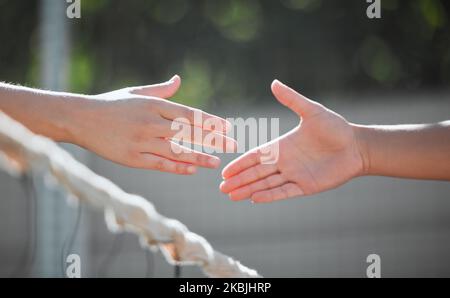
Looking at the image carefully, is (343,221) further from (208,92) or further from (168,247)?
(168,247)

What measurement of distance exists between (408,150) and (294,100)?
1.22ft

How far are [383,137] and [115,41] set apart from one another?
421 cm

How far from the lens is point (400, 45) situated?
584 cm

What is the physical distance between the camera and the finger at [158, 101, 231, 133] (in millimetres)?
1859

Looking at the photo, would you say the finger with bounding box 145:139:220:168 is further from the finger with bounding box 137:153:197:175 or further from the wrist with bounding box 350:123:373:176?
the wrist with bounding box 350:123:373:176

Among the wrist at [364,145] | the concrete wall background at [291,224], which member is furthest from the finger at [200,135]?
the concrete wall background at [291,224]

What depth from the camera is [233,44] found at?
587 centimetres

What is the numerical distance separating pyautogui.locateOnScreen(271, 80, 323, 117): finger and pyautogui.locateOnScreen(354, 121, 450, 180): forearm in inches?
6.5

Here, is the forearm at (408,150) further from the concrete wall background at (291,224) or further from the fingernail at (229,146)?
the concrete wall background at (291,224)

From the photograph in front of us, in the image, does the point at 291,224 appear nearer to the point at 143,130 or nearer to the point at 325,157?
the point at 325,157

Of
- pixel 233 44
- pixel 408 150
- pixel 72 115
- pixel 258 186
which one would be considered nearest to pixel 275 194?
pixel 258 186

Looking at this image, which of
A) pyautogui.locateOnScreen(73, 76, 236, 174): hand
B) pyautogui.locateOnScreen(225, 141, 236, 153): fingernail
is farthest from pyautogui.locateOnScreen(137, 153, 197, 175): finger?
pyautogui.locateOnScreen(225, 141, 236, 153): fingernail

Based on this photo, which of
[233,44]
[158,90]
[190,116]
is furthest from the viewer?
[233,44]
